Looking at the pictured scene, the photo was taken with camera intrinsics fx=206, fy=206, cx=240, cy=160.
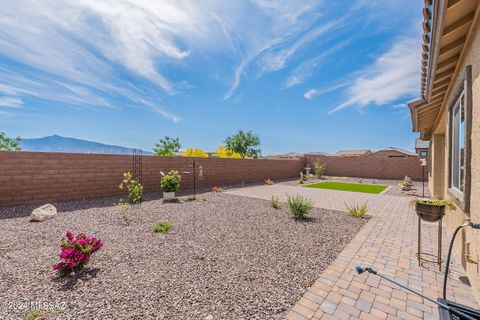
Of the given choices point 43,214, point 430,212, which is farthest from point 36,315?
point 430,212

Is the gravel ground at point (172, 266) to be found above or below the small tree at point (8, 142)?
below

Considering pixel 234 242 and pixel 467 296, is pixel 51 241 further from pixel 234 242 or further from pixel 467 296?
pixel 467 296

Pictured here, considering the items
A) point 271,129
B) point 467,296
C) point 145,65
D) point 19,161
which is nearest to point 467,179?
point 467,296

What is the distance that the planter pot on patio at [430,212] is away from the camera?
9.27ft

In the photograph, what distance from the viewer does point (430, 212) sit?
2.86m

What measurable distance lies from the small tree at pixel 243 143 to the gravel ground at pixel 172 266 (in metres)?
24.5

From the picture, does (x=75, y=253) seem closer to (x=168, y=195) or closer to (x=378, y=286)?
(x=378, y=286)

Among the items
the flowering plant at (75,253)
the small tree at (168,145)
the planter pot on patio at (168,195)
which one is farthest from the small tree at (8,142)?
the flowering plant at (75,253)

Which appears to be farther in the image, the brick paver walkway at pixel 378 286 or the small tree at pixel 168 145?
the small tree at pixel 168 145

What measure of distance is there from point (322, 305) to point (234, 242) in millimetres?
1950

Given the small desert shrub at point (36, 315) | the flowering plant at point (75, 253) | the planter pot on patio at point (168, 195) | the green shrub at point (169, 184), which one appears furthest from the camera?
the green shrub at point (169, 184)

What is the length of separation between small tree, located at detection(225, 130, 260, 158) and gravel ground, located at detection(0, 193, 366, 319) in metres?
24.5

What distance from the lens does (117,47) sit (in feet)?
24.6

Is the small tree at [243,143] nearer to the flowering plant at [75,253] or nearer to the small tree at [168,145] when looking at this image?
the small tree at [168,145]
